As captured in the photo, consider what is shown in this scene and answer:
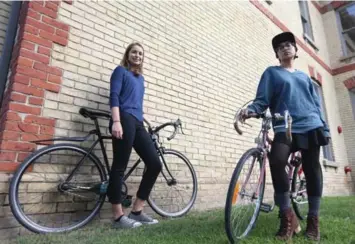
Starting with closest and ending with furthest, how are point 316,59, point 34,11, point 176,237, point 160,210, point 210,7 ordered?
point 176,237 < point 34,11 < point 160,210 < point 210,7 < point 316,59

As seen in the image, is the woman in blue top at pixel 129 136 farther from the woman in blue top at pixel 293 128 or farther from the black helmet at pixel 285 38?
the black helmet at pixel 285 38

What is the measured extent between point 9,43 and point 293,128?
8.94 feet

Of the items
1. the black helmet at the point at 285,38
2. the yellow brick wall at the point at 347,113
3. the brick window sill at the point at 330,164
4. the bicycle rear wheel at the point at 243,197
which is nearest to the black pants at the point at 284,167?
the bicycle rear wheel at the point at 243,197

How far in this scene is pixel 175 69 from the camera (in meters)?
4.24

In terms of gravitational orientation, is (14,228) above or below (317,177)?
below

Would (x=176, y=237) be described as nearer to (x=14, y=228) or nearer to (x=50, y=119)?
(x=14, y=228)

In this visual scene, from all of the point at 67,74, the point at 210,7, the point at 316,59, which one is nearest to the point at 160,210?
the point at 67,74

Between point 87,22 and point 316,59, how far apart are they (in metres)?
8.89

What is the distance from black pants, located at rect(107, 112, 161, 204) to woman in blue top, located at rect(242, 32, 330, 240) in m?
1.05

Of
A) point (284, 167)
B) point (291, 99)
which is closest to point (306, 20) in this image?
point (291, 99)

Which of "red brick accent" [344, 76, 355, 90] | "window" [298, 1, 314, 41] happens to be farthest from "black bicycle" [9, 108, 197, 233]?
"red brick accent" [344, 76, 355, 90]

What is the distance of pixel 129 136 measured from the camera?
105 inches

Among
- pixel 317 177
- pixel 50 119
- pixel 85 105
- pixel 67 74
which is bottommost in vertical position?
pixel 317 177

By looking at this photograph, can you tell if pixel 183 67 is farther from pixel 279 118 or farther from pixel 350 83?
pixel 350 83
